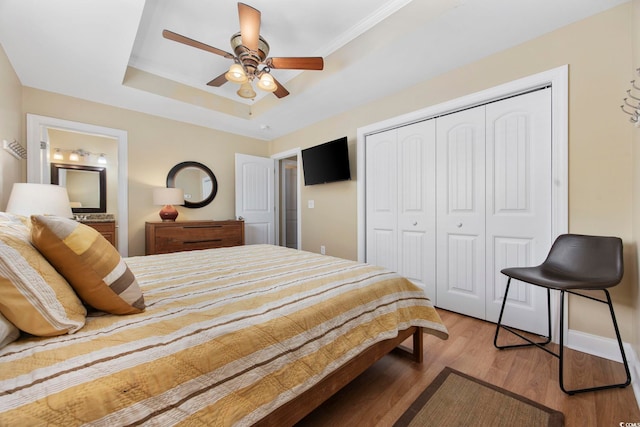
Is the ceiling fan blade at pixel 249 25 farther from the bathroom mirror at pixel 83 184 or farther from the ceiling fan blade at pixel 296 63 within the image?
the bathroom mirror at pixel 83 184

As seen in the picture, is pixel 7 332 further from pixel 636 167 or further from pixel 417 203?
pixel 636 167

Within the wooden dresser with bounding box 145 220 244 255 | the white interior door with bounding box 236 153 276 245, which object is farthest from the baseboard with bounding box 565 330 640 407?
the white interior door with bounding box 236 153 276 245

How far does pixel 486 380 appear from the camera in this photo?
148 cm

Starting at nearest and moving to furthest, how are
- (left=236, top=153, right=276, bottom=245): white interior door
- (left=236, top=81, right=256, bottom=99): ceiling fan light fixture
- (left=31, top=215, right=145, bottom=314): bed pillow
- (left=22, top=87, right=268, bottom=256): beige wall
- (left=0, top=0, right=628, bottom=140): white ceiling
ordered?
(left=31, top=215, right=145, bottom=314): bed pillow, (left=0, top=0, right=628, bottom=140): white ceiling, (left=236, top=81, right=256, bottom=99): ceiling fan light fixture, (left=22, top=87, right=268, bottom=256): beige wall, (left=236, top=153, right=276, bottom=245): white interior door

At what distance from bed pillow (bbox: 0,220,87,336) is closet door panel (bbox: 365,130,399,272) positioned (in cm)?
268

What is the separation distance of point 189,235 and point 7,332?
2.74m

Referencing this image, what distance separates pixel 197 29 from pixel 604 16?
309cm

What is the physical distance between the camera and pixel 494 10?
1718 mm

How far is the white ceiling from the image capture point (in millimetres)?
1767

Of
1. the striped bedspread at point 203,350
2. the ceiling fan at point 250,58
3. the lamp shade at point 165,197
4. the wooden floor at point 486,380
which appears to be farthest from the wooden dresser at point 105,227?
the wooden floor at point 486,380

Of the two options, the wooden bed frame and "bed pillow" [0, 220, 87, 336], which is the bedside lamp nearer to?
"bed pillow" [0, 220, 87, 336]

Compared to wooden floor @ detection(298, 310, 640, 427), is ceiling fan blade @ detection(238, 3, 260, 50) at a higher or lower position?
higher

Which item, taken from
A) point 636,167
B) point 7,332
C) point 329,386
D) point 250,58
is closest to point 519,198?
point 636,167

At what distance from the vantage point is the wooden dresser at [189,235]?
10.1 ft
